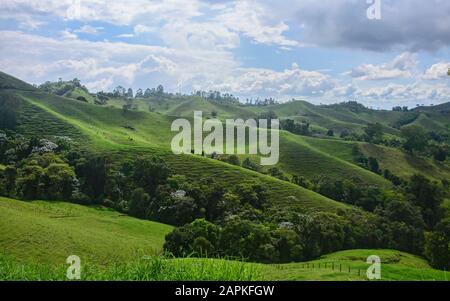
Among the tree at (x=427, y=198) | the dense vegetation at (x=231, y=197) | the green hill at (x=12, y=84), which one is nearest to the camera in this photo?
the dense vegetation at (x=231, y=197)

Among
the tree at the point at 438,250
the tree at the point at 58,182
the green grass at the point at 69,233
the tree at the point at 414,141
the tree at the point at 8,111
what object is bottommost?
the tree at the point at 438,250

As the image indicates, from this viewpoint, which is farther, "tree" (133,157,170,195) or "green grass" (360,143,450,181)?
"green grass" (360,143,450,181)

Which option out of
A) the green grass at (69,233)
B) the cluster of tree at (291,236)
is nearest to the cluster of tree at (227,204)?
the cluster of tree at (291,236)

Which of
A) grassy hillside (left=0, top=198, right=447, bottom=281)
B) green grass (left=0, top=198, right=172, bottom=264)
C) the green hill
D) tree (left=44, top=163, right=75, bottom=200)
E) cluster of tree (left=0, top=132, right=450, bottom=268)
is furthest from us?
the green hill

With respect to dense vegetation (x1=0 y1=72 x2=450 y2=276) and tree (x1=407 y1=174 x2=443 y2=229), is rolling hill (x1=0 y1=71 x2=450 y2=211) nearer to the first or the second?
dense vegetation (x1=0 y1=72 x2=450 y2=276)

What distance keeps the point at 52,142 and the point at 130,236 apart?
63.4 meters

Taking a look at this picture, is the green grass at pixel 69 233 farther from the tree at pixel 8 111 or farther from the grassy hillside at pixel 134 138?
the tree at pixel 8 111

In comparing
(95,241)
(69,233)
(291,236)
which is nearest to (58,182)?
(69,233)

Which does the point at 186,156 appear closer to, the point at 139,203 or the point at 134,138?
the point at 139,203

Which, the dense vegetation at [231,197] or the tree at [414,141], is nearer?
the dense vegetation at [231,197]

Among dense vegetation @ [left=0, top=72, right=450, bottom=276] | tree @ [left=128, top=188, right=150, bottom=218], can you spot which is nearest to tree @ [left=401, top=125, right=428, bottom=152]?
dense vegetation @ [left=0, top=72, right=450, bottom=276]

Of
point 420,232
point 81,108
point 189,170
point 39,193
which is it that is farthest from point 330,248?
point 81,108

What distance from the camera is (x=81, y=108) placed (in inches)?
7190
